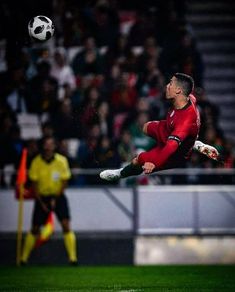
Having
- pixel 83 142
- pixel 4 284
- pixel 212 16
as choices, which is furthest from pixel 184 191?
pixel 212 16

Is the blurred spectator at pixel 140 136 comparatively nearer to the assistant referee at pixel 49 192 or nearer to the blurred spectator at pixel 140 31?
the assistant referee at pixel 49 192

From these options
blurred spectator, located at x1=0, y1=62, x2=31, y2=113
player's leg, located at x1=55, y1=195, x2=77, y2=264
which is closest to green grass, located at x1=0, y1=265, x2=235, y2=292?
player's leg, located at x1=55, y1=195, x2=77, y2=264

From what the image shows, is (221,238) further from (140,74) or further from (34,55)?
(34,55)

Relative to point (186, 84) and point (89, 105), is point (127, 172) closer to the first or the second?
point (186, 84)

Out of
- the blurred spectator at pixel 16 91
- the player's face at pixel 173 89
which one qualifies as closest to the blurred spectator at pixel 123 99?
the blurred spectator at pixel 16 91

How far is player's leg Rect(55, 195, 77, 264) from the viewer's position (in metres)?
15.2

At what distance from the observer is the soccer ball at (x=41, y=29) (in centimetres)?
1201

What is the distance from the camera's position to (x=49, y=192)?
15750 millimetres

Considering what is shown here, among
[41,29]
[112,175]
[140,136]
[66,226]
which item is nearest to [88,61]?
[140,136]

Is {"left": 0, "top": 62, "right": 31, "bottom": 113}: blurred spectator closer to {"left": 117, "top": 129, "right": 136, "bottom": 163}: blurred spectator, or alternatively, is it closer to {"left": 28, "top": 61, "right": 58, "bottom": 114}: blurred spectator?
{"left": 28, "top": 61, "right": 58, "bottom": 114}: blurred spectator

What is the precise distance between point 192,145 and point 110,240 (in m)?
5.04

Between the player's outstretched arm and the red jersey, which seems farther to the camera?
the player's outstretched arm

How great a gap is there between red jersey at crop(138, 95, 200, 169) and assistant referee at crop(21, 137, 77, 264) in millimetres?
4325

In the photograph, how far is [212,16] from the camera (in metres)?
19.8
